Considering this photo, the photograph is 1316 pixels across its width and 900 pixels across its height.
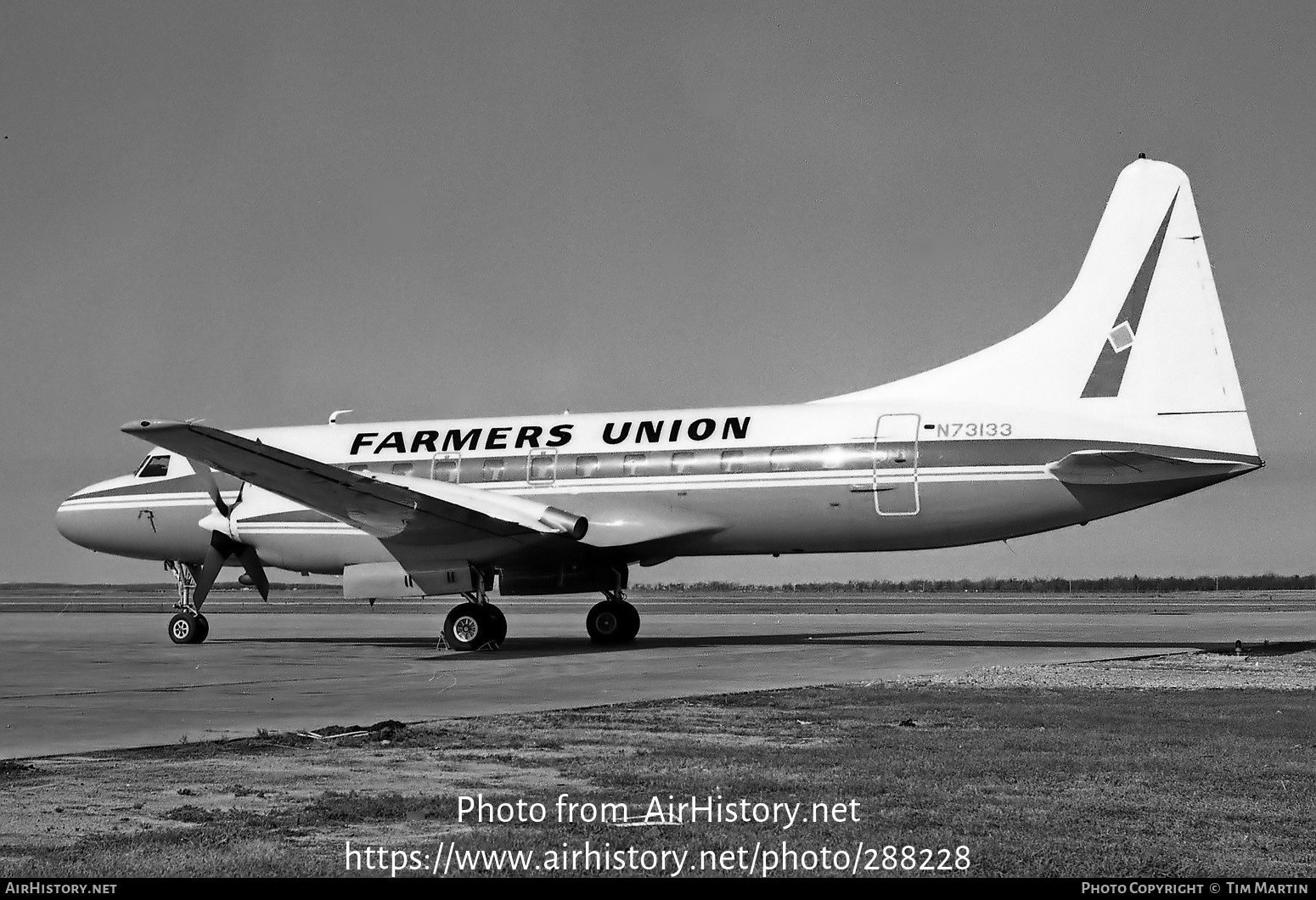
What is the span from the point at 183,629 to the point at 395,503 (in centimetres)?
→ 772

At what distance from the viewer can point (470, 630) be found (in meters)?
24.3

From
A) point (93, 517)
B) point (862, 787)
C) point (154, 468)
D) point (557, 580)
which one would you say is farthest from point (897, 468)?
point (93, 517)

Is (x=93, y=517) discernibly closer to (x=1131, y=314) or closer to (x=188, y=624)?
(x=188, y=624)

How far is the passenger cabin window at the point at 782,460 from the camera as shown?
24.3 metres

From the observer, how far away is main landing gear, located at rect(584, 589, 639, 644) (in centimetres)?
2700

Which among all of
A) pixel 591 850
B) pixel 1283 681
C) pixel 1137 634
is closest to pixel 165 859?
pixel 591 850

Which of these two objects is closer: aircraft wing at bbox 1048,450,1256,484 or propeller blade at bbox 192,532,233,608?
aircraft wing at bbox 1048,450,1256,484

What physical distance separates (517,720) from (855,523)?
12.4 metres

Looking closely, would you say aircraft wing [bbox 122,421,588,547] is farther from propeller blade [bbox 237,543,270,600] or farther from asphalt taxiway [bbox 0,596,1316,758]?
Result: propeller blade [bbox 237,543,270,600]

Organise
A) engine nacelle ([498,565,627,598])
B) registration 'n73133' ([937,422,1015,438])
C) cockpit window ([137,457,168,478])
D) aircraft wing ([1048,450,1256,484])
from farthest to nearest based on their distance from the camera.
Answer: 1. cockpit window ([137,457,168,478])
2. engine nacelle ([498,565,627,598])
3. registration 'n73133' ([937,422,1015,438])
4. aircraft wing ([1048,450,1256,484])

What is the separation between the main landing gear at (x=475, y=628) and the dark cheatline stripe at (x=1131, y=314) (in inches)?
451

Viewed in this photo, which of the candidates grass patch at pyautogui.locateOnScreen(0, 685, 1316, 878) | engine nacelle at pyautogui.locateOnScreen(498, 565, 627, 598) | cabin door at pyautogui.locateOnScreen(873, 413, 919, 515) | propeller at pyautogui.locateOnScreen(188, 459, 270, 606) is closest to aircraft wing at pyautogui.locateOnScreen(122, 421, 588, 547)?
engine nacelle at pyautogui.locateOnScreen(498, 565, 627, 598)

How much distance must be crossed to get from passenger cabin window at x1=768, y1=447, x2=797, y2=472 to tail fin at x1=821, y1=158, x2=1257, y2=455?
3.47 metres

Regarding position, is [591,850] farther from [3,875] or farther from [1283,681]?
[1283,681]
